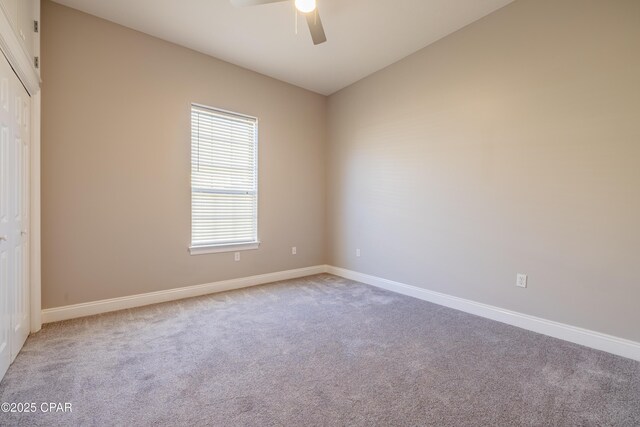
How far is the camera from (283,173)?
4488mm

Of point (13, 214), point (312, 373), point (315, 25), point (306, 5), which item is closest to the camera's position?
point (312, 373)

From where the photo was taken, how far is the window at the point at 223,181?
3699 mm

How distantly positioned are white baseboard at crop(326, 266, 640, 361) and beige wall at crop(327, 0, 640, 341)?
0.07 m

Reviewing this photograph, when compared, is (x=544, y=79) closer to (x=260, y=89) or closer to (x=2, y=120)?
(x=260, y=89)

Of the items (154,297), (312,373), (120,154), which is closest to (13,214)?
(120,154)

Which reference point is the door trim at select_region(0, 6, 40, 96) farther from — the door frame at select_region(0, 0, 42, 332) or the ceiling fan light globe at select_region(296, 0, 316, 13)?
the ceiling fan light globe at select_region(296, 0, 316, 13)

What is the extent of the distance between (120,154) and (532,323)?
174 inches

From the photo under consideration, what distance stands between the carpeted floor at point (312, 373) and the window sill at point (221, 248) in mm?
839

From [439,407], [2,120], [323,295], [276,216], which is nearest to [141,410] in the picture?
[439,407]

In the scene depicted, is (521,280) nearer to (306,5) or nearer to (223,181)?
(306,5)

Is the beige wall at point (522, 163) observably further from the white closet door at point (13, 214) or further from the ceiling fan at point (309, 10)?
the white closet door at point (13, 214)

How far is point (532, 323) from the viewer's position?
2693 millimetres

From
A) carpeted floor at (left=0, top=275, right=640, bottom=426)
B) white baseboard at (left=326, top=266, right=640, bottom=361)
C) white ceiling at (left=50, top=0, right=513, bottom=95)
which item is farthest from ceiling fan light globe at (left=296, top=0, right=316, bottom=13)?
white baseboard at (left=326, top=266, right=640, bottom=361)

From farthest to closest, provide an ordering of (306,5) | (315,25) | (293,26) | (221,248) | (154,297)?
(221,248), (154,297), (293,26), (315,25), (306,5)
